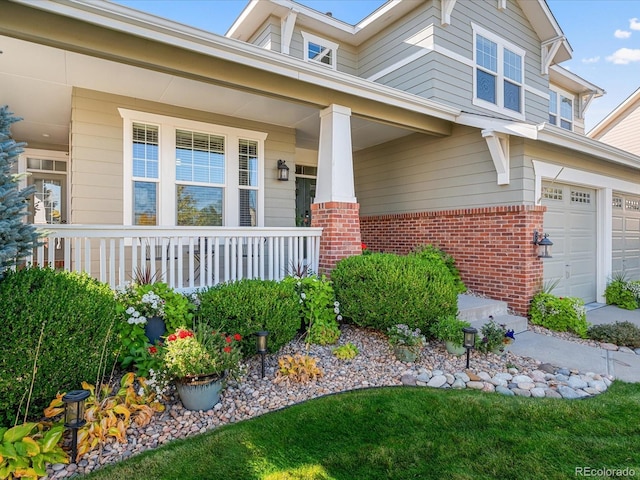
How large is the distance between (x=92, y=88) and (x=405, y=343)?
5639 millimetres

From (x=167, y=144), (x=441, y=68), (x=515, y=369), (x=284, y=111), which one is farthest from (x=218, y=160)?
(x=515, y=369)

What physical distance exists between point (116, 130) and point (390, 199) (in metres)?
5.65

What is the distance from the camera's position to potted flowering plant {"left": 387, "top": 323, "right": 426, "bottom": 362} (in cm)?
413

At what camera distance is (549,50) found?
365 inches

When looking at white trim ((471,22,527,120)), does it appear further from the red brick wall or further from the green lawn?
the green lawn

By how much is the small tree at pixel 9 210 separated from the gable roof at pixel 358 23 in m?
6.03

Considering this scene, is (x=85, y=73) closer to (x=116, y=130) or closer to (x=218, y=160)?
(x=116, y=130)

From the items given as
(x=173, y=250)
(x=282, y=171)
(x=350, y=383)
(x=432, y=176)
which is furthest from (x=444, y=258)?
(x=173, y=250)

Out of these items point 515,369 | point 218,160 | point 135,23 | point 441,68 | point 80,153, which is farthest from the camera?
point 441,68

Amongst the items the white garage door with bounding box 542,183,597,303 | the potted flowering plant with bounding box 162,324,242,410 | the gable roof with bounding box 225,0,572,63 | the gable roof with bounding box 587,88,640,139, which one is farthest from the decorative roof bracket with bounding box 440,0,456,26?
the gable roof with bounding box 587,88,640,139

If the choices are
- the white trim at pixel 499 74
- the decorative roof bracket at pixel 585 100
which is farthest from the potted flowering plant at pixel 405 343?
the decorative roof bracket at pixel 585 100

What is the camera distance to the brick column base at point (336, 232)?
5.48 meters

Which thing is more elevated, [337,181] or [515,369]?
[337,181]

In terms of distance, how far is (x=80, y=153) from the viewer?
5.36 metres
